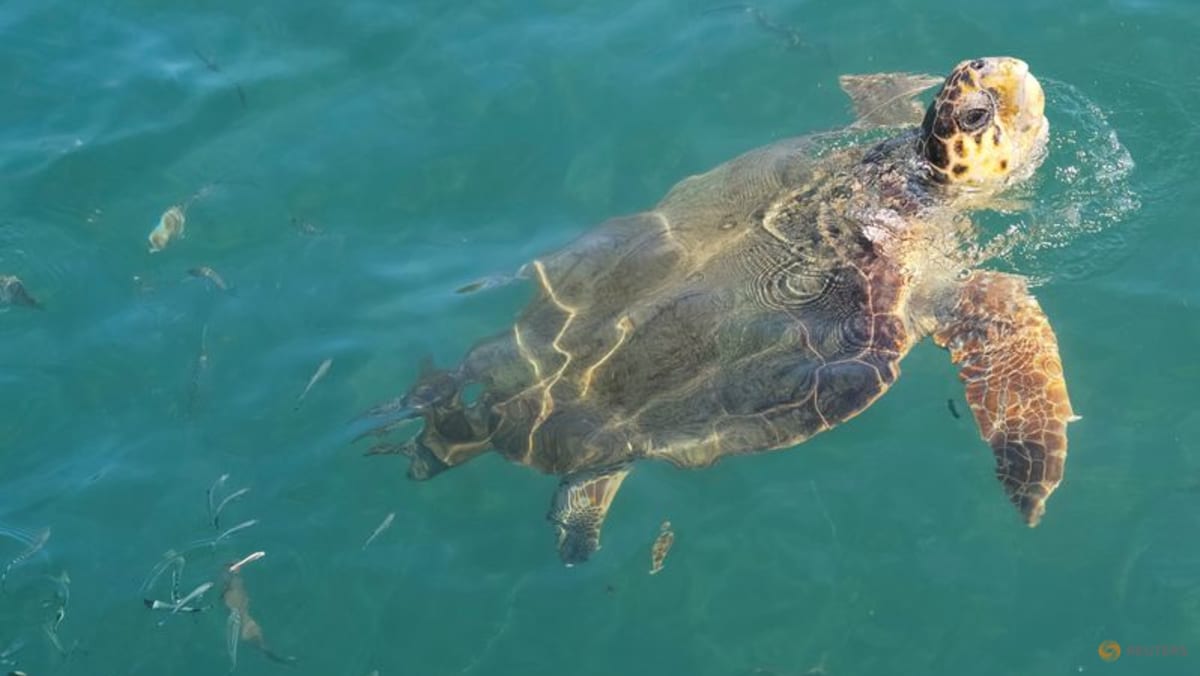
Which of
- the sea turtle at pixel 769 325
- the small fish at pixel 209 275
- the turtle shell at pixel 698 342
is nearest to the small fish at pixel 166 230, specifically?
the small fish at pixel 209 275

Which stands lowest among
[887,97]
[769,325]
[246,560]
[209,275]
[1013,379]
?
[246,560]

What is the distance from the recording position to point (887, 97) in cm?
752

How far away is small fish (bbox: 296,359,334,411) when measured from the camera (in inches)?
260

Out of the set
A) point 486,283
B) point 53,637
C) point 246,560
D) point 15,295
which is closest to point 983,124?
point 486,283

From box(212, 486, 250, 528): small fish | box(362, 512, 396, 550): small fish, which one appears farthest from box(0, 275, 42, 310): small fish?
box(362, 512, 396, 550): small fish

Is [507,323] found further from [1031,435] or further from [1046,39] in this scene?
[1046,39]

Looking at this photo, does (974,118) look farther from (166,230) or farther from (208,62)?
(208,62)

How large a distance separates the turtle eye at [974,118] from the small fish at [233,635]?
17.0 ft

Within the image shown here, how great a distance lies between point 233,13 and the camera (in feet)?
30.4

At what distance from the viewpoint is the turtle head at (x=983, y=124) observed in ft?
20.4

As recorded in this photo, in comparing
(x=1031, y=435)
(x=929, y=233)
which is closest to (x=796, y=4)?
(x=929, y=233)

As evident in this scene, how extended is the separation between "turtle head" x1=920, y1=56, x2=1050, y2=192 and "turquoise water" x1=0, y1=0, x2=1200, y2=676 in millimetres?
523

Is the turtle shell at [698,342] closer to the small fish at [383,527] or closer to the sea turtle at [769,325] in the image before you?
the sea turtle at [769,325]

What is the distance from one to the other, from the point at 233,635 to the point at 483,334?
7.85 feet
